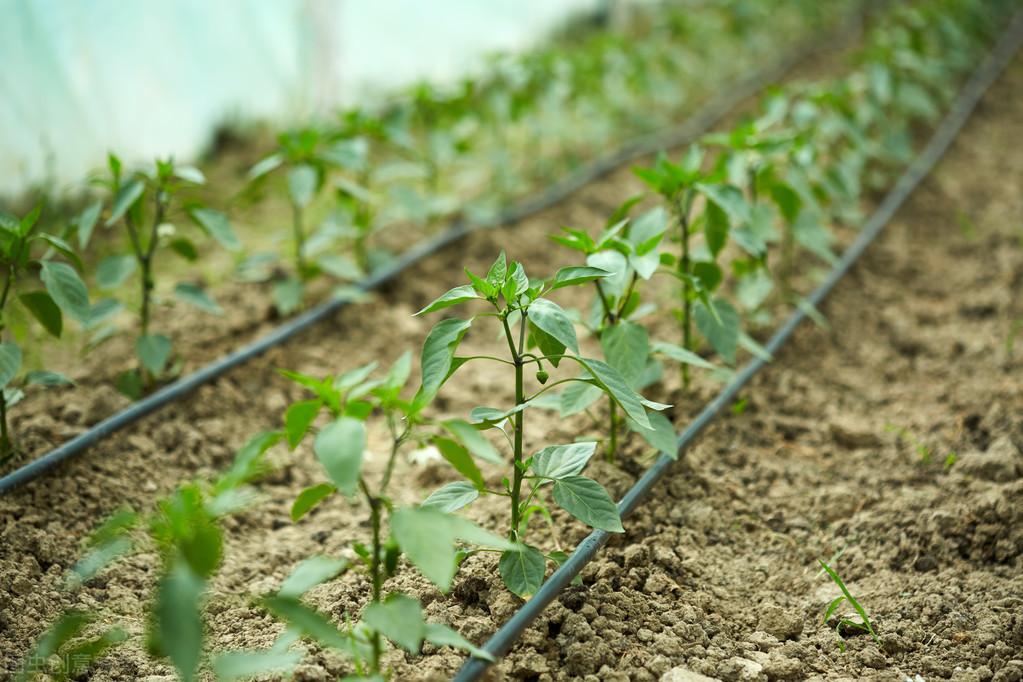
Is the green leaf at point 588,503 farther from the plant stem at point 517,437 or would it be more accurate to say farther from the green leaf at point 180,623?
the green leaf at point 180,623

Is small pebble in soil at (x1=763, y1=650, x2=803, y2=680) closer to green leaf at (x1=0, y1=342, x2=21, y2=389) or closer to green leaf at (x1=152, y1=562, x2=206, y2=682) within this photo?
green leaf at (x1=152, y1=562, x2=206, y2=682)

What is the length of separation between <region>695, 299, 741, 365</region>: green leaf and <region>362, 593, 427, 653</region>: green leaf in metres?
1.11

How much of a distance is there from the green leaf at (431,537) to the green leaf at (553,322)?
0.40 m

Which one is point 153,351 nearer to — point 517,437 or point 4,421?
point 4,421

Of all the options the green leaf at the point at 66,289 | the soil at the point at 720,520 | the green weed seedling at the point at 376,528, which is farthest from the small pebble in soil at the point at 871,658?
the green leaf at the point at 66,289

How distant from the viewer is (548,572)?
1.83 metres

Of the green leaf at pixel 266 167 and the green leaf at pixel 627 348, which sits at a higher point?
the green leaf at pixel 266 167

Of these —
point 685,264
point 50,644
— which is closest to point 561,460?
point 685,264

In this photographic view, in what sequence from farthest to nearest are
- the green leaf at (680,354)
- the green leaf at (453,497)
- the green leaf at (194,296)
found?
the green leaf at (194,296)
the green leaf at (680,354)
the green leaf at (453,497)

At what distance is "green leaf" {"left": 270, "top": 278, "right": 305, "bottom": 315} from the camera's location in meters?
2.89

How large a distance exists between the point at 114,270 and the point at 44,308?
0.42 metres

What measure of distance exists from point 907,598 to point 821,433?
2.22ft

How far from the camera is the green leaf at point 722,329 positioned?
220 cm

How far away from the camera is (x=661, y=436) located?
1.94 m
